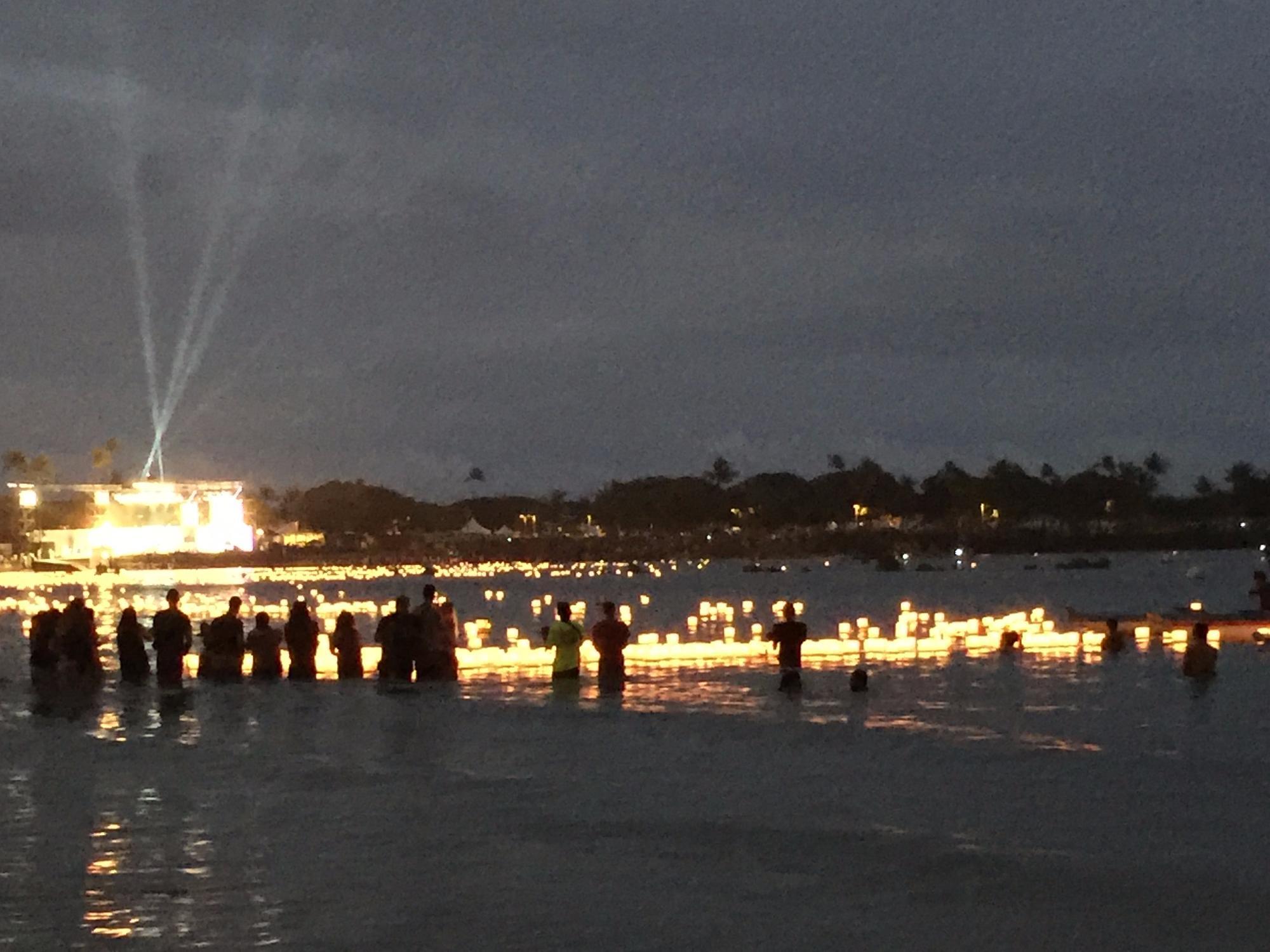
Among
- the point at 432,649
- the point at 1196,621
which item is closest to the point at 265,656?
the point at 432,649

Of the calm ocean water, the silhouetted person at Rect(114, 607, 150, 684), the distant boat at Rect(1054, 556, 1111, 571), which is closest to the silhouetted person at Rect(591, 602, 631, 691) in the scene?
the calm ocean water

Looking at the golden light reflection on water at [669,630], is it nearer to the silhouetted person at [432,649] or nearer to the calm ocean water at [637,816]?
the silhouetted person at [432,649]

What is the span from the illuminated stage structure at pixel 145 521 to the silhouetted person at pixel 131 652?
158 metres

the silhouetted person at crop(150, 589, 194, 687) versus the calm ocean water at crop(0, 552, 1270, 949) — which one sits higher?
the silhouetted person at crop(150, 589, 194, 687)

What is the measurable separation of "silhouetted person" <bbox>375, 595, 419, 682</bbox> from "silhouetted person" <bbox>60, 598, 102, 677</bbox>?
4.03 m

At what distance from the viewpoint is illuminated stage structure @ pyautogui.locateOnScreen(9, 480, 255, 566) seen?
179 meters

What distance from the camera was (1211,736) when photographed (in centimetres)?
1861

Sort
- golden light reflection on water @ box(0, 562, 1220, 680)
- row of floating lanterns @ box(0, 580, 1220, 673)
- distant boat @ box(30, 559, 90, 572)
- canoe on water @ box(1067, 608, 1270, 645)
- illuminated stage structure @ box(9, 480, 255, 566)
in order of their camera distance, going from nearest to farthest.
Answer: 1. row of floating lanterns @ box(0, 580, 1220, 673)
2. golden light reflection on water @ box(0, 562, 1220, 680)
3. canoe on water @ box(1067, 608, 1270, 645)
4. distant boat @ box(30, 559, 90, 572)
5. illuminated stage structure @ box(9, 480, 255, 566)

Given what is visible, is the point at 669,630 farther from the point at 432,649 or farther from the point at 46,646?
the point at 432,649

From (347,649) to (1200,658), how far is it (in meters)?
11.2

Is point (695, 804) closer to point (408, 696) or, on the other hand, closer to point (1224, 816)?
point (1224, 816)

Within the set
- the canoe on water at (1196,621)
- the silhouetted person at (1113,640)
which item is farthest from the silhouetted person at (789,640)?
the canoe on water at (1196,621)

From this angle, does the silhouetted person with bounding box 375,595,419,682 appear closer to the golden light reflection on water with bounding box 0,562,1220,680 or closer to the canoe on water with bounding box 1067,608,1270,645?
the golden light reflection on water with bounding box 0,562,1220,680

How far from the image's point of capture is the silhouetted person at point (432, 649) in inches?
899
